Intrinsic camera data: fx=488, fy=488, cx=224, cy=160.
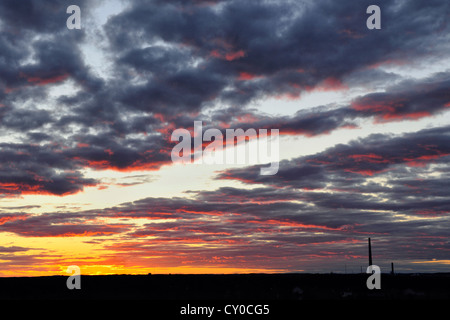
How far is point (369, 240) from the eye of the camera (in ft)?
445
